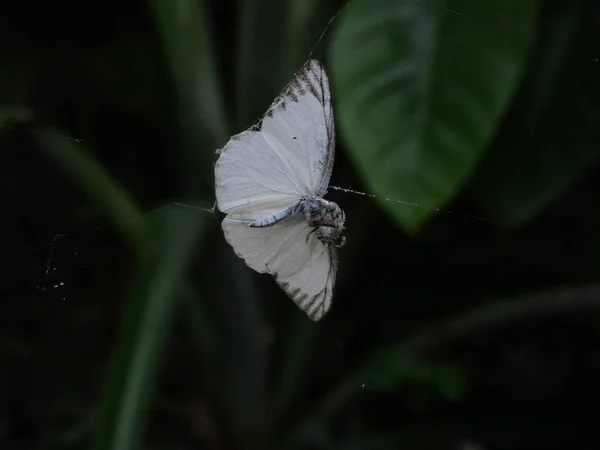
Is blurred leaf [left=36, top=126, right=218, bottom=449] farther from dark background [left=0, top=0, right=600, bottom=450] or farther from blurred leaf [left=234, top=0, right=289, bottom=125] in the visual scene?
blurred leaf [left=234, top=0, right=289, bottom=125]

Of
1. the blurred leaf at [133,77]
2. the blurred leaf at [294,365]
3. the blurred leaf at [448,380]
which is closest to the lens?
the blurred leaf at [448,380]

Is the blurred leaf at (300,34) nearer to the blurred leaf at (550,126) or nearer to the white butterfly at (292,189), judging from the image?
the blurred leaf at (550,126)

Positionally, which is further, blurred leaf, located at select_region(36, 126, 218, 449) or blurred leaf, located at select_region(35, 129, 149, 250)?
blurred leaf, located at select_region(35, 129, 149, 250)

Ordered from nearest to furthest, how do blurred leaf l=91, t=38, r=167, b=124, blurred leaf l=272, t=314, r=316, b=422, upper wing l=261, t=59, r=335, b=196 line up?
upper wing l=261, t=59, r=335, b=196, blurred leaf l=272, t=314, r=316, b=422, blurred leaf l=91, t=38, r=167, b=124

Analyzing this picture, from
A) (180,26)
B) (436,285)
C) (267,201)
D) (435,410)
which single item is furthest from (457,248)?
(267,201)

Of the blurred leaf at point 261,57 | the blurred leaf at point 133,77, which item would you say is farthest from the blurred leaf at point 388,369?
the blurred leaf at point 133,77

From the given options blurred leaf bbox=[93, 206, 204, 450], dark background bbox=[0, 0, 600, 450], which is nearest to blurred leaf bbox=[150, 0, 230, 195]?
dark background bbox=[0, 0, 600, 450]
